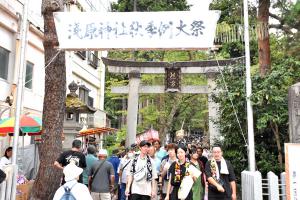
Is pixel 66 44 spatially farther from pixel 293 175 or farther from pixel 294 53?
pixel 294 53

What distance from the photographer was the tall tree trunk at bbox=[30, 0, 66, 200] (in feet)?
28.6

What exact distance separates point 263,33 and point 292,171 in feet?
14.9

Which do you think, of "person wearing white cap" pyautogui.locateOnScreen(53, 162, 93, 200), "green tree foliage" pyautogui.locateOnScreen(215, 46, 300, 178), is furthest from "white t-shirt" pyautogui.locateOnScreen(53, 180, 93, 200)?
"green tree foliage" pyautogui.locateOnScreen(215, 46, 300, 178)

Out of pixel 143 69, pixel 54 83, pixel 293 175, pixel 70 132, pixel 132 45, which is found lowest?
pixel 293 175

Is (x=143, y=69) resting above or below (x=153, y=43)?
above

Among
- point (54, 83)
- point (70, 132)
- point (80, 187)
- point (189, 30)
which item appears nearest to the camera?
point (80, 187)

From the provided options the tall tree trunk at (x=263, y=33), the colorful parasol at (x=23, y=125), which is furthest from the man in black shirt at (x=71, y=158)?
the tall tree trunk at (x=263, y=33)

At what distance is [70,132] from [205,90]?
25.9 feet

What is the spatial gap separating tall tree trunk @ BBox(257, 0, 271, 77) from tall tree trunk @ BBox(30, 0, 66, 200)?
5.67 metres

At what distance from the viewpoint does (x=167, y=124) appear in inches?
891

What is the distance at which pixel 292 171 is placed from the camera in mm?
6441

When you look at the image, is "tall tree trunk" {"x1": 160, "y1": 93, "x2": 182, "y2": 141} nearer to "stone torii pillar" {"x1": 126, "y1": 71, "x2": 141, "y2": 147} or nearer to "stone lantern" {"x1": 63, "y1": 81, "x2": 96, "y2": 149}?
"stone torii pillar" {"x1": 126, "y1": 71, "x2": 141, "y2": 147}

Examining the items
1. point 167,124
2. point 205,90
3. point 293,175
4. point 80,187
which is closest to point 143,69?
point 205,90

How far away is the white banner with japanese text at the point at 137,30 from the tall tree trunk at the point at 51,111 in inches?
38.8
